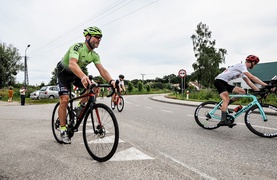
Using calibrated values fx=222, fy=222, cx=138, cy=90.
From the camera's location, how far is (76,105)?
384cm

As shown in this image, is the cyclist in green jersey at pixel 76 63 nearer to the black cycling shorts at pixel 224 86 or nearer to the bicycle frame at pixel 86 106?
the bicycle frame at pixel 86 106

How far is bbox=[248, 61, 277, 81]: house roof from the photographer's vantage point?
4753cm

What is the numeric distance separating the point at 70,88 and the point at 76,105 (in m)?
0.45

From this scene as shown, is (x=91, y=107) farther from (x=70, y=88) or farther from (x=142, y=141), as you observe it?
(x=142, y=141)

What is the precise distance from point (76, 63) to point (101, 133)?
112cm

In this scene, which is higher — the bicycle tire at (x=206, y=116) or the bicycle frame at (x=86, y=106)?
the bicycle frame at (x=86, y=106)

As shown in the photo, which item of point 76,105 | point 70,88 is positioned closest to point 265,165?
point 76,105

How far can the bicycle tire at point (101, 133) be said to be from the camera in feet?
10.1

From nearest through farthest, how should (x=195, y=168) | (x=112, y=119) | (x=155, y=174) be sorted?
(x=155, y=174)
(x=195, y=168)
(x=112, y=119)

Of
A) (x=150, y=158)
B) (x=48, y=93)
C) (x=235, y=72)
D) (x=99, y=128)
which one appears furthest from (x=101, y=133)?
(x=48, y=93)

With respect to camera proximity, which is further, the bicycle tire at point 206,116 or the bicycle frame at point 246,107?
the bicycle tire at point 206,116

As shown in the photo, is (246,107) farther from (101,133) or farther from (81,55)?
(81,55)

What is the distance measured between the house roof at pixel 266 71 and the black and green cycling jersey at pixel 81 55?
168ft

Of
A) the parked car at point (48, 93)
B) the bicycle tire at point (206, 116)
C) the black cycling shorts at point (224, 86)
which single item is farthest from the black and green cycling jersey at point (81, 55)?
the parked car at point (48, 93)
